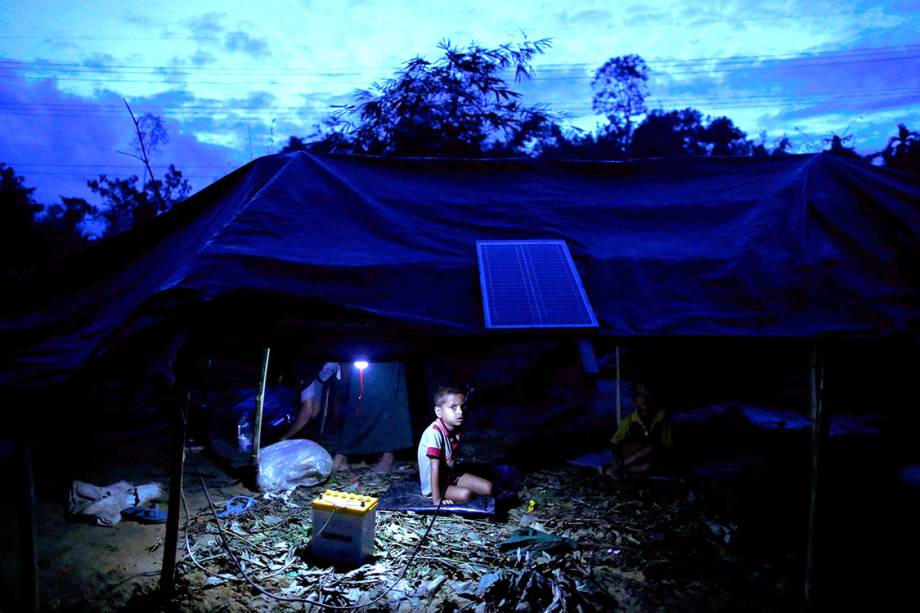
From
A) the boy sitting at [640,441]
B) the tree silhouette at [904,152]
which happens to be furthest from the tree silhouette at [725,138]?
the boy sitting at [640,441]

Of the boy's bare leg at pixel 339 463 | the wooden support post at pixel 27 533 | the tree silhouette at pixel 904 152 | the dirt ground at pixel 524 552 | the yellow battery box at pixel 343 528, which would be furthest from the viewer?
the tree silhouette at pixel 904 152

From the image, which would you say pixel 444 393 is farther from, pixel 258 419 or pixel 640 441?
pixel 640 441

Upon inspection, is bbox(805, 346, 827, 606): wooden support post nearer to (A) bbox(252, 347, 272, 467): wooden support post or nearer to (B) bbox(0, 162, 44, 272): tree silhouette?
(A) bbox(252, 347, 272, 467): wooden support post

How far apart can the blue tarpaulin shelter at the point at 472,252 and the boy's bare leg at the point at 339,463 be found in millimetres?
3723

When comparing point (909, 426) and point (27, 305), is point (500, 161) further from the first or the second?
point (909, 426)

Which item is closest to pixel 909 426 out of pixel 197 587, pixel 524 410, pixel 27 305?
pixel 524 410

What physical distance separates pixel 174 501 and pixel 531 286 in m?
3.06

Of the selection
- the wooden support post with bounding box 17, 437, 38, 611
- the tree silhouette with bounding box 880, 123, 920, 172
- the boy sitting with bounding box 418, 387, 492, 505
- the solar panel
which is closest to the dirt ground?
the boy sitting with bounding box 418, 387, 492, 505

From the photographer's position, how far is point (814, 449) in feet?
13.1

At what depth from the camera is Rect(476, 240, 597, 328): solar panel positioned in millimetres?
3480

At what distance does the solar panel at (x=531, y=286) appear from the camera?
3.48 meters

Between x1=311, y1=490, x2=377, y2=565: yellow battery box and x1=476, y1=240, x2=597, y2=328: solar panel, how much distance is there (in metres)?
2.27

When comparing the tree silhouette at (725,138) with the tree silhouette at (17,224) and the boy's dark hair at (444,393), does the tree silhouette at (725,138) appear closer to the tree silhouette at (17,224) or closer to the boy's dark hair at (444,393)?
the boy's dark hair at (444,393)

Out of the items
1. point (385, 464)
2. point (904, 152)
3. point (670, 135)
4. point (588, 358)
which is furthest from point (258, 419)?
point (670, 135)
